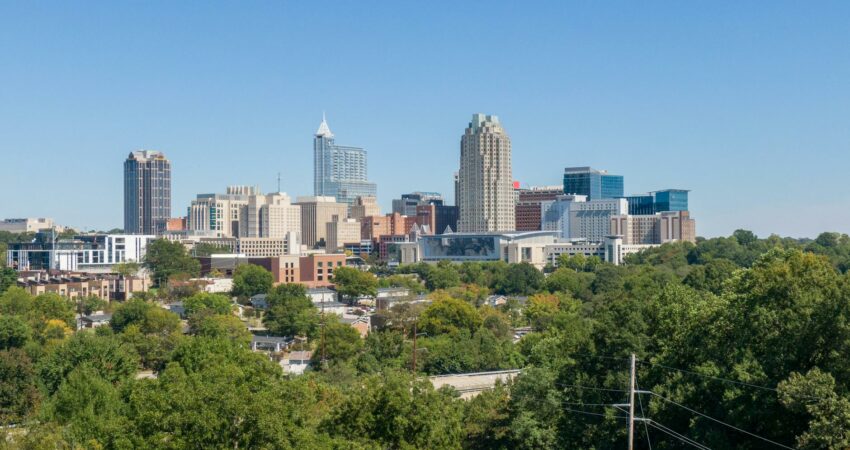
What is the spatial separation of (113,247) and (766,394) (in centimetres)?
12859

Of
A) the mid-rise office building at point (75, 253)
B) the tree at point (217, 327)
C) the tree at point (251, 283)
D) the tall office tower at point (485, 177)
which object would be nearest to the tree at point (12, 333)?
the tree at point (217, 327)

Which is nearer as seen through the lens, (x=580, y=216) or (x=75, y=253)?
(x=75, y=253)

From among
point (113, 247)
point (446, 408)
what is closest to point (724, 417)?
point (446, 408)

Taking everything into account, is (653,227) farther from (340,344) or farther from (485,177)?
(340,344)

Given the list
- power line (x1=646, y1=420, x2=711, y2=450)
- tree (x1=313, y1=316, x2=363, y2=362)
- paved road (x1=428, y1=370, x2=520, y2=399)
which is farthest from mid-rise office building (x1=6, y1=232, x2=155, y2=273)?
power line (x1=646, y1=420, x2=711, y2=450)

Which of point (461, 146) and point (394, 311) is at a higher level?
point (461, 146)

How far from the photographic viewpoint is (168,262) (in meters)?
116

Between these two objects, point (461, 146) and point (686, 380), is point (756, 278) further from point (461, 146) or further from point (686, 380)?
point (461, 146)

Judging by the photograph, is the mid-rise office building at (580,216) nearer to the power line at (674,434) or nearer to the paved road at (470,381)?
the paved road at (470,381)

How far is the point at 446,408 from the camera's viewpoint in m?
31.2

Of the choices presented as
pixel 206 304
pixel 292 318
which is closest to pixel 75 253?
pixel 206 304

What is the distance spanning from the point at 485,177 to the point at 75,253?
6852 cm

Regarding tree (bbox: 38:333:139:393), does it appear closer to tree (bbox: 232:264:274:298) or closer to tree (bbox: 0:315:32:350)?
tree (bbox: 0:315:32:350)

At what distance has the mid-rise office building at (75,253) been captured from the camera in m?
132
